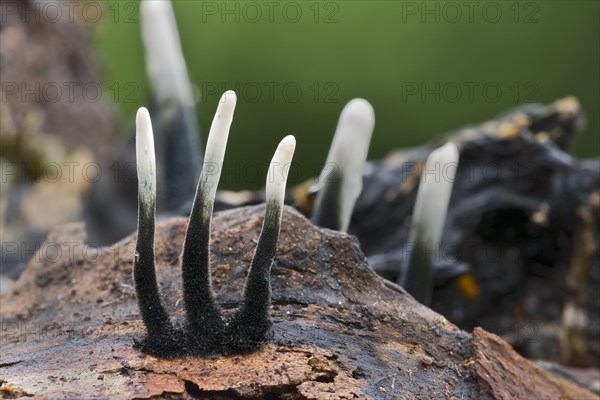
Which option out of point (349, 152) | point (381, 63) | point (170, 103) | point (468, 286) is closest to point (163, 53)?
point (170, 103)

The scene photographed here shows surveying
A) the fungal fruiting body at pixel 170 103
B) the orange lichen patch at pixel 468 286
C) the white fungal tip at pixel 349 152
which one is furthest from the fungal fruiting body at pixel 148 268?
the orange lichen patch at pixel 468 286

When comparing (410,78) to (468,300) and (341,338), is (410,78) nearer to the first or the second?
(468,300)

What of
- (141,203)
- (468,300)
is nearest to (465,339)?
(141,203)

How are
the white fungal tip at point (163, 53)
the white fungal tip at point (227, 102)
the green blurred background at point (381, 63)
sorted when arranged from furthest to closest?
1. the green blurred background at point (381, 63)
2. the white fungal tip at point (163, 53)
3. the white fungal tip at point (227, 102)

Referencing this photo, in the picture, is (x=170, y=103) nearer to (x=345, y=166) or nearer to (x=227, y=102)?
(x=345, y=166)

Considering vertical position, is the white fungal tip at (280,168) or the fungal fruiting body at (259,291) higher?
the white fungal tip at (280,168)

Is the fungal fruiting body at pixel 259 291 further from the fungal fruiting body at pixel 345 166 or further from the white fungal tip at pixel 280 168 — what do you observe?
the fungal fruiting body at pixel 345 166
